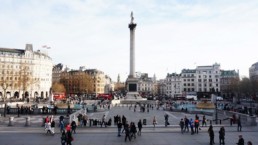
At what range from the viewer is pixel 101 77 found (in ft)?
640

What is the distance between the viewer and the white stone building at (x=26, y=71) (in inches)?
4946

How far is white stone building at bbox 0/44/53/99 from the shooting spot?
126m

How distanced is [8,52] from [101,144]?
121110 mm

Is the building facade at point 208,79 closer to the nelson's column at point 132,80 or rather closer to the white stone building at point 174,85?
the white stone building at point 174,85

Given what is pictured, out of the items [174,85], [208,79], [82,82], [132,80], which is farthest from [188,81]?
[132,80]

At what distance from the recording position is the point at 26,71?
134 m

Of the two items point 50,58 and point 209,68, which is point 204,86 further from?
point 50,58

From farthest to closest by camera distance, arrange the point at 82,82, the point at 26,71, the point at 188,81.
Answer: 1. the point at 188,81
2. the point at 82,82
3. the point at 26,71

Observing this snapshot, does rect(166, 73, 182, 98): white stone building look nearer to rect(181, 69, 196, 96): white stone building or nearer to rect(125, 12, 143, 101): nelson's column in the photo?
rect(181, 69, 196, 96): white stone building

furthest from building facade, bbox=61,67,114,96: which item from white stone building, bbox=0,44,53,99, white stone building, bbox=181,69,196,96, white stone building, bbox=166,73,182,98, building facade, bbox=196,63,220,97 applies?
building facade, bbox=196,63,220,97

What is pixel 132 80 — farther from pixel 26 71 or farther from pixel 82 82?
pixel 82 82

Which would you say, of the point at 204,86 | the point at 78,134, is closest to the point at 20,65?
the point at 204,86

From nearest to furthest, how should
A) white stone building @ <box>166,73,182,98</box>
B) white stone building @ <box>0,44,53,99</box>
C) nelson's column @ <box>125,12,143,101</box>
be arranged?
nelson's column @ <box>125,12,143,101</box> → white stone building @ <box>0,44,53,99</box> → white stone building @ <box>166,73,182,98</box>

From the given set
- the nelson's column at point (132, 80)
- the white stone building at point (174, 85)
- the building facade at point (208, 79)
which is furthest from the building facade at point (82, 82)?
the nelson's column at point (132, 80)
